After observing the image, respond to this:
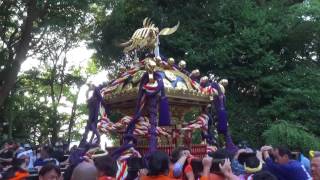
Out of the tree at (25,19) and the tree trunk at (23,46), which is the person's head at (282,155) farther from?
the tree trunk at (23,46)

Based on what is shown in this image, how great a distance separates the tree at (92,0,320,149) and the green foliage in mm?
686

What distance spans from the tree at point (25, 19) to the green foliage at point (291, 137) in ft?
22.4

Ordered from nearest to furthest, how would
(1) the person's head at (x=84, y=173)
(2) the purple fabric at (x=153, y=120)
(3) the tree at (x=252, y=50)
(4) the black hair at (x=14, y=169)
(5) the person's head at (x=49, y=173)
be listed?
(1) the person's head at (x=84, y=173)
(5) the person's head at (x=49, y=173)
(4) the black hair at (x=14, y=169)
(2) the purple fabric at (x=153, y=120)
(3) the tree at (x=252, y=50)

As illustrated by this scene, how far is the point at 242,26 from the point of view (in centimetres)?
1670

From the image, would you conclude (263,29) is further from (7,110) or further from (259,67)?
(7,110)

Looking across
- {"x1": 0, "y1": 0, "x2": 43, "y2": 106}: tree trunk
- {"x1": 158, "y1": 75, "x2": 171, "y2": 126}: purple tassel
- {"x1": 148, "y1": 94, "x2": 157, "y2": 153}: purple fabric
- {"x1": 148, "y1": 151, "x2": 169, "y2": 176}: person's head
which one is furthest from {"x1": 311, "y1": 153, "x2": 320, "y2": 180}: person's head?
{"x1": 0, "y1": 0, "x2": 43, "y2": 106}: tree trunk

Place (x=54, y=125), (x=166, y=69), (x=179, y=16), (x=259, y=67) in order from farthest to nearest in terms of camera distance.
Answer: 1. (x=54, y=125)
2. (x=179, y=16)
3. (x=259, y=67)
4. (x=166, y=69)

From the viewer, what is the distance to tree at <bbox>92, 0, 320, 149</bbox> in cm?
1534

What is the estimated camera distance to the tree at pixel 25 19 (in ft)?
51.1

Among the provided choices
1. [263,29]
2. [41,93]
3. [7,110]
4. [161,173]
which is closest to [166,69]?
[161,173]

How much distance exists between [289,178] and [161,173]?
1.92 meters

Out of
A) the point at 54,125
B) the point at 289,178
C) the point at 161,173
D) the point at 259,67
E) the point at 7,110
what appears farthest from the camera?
the point at 54,125

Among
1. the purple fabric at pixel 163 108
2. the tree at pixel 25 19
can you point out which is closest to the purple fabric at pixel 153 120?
the purple fabric at pixel 163 108

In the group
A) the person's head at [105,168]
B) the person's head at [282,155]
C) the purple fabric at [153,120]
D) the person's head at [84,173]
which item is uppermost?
the purple fabric at [153,120]
